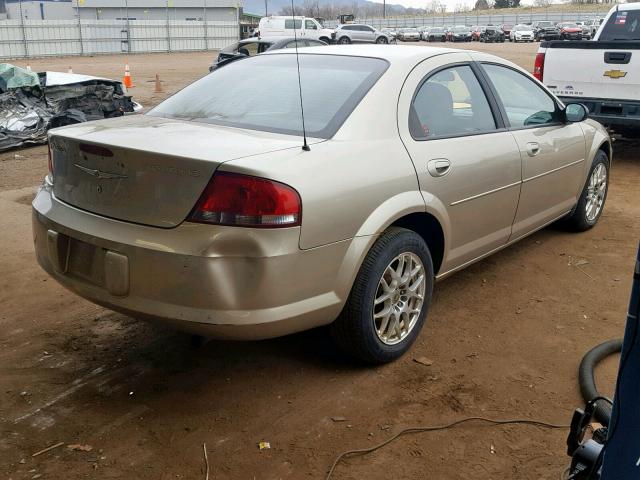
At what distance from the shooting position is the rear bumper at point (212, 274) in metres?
2.83

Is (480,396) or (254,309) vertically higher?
(254,309)

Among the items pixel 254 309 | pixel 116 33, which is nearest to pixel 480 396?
pixel 254 309

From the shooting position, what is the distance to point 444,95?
4086 millimetres

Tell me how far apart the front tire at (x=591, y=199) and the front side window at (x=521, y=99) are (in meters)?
0.91

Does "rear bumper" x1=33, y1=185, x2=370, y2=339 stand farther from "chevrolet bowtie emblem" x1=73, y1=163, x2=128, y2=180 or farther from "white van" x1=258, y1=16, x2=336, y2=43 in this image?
"white van" x1=258, y1=16, x2=336, y2=43

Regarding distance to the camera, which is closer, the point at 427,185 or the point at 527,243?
the point at 427,185

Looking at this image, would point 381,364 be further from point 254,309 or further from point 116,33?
point 116,33

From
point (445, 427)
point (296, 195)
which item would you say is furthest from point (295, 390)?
point (296, 195)

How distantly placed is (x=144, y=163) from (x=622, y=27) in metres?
9.72

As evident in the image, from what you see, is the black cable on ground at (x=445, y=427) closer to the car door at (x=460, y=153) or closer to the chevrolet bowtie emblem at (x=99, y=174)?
the car door at (x=460, y=153)

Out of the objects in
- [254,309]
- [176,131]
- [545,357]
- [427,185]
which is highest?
[176,131]

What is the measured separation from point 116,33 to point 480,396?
4834 cm

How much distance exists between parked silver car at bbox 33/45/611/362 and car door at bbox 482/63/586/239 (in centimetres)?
4

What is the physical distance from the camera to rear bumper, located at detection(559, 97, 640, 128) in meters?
8.38
